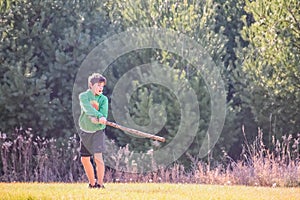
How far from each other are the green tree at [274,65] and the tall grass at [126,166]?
0.56 meters

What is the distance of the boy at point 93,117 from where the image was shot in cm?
951

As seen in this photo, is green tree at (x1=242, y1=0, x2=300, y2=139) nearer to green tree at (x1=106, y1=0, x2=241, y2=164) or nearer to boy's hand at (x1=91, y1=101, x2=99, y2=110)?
green tree at (x1=106, y1=0, x2=241, y2=164)

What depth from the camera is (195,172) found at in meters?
13.0

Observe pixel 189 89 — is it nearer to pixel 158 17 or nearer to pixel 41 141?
pixel 158 17

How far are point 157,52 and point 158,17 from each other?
0.76m

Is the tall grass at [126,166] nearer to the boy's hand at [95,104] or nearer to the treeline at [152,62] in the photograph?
the treeline at [152,62]

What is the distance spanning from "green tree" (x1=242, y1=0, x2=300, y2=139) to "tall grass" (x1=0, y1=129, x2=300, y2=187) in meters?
0.56

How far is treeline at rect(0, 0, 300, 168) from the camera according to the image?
1350 centimetres

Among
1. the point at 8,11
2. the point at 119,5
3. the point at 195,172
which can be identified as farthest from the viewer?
the point at 119,5

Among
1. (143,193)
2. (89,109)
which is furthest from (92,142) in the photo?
(143,193)

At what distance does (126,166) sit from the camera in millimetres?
13734

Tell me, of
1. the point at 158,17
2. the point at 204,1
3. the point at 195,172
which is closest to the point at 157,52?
the point at 158,17

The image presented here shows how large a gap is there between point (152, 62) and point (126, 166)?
2.25 m

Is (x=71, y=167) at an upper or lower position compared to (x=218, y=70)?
lower
